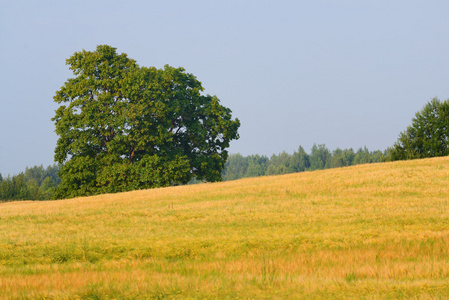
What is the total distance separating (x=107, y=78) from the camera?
50.5 meters

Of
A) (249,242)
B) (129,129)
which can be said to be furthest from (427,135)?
(249,242)

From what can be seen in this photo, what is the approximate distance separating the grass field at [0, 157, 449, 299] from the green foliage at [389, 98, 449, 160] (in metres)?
30.4

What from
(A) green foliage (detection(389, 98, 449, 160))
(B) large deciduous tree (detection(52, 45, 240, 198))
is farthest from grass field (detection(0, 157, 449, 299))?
(A) green foliage (detection(389, 98, 449, 160))

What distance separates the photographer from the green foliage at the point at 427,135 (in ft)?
215

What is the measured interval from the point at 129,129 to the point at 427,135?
43.1m

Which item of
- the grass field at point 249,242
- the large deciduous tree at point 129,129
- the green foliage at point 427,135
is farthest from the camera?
the green foliage at point 427,135

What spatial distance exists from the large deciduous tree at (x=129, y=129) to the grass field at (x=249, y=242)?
33.0 ft

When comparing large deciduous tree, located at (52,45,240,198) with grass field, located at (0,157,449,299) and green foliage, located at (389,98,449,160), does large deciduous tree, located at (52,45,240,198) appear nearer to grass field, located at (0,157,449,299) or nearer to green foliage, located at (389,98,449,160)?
grass field, located at (0,157,449,299)

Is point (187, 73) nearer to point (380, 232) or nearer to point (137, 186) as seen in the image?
point (137, 186)

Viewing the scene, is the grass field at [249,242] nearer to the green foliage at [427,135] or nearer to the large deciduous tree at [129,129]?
the large deciduous tree at [129,129]

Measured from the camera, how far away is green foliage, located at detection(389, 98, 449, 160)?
215ft

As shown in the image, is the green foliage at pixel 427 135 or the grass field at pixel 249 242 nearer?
the grass field at pixel 249 242

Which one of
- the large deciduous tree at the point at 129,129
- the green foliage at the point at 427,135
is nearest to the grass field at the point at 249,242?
the large deciduous tree at the point at 129,129

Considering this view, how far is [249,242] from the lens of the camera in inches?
662
